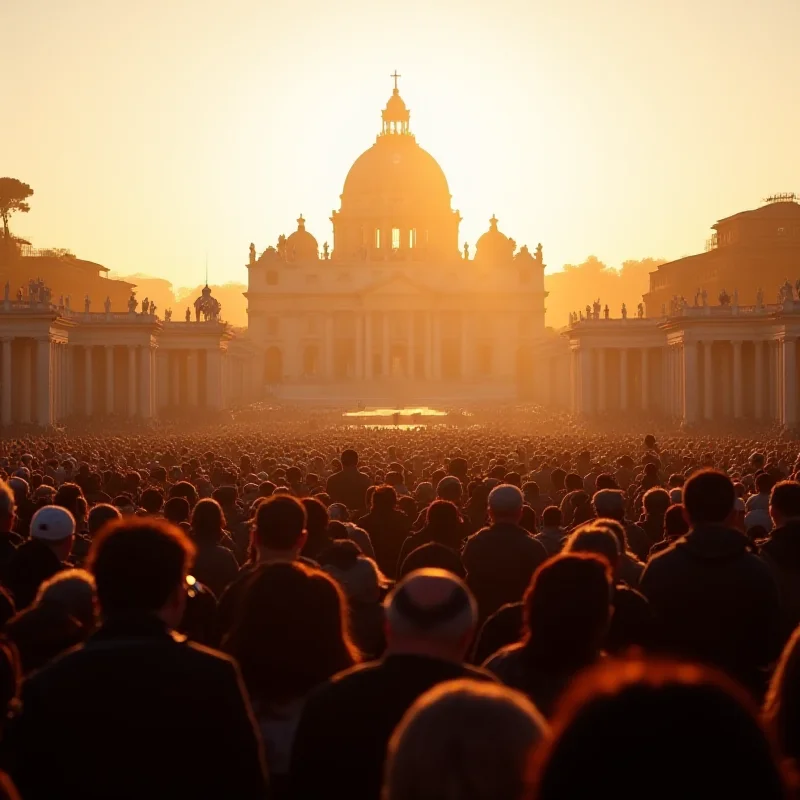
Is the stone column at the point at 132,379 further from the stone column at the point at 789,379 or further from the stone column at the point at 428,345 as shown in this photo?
the stone column at the point at 428,345

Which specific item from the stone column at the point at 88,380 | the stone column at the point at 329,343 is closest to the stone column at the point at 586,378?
the stone column at the point at 88,380

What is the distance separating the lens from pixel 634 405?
11119 cm

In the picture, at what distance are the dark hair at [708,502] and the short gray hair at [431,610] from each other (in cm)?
477

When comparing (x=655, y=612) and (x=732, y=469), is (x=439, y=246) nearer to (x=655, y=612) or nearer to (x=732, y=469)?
(x=732, y=469)

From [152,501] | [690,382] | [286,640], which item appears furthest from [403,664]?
[690,382]

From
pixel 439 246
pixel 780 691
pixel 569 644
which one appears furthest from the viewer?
pixel 439 246

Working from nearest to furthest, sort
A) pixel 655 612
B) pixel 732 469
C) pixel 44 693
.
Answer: pixel 44 693
pixel 655 612
pixel 732 469

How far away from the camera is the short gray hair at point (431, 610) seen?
695 cm

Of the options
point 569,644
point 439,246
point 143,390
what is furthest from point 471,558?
point 439,246

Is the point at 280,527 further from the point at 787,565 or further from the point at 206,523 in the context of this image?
the point at 787,565

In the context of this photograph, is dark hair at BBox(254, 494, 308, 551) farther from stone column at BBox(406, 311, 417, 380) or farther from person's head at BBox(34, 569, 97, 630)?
stone column at BBox(406, 311, 417, 380)

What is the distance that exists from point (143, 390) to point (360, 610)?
91723 millimetres

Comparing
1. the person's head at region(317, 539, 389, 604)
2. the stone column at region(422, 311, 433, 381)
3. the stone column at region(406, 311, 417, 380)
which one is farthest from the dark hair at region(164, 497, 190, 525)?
the stone column at region(422, 311, 433, 381)

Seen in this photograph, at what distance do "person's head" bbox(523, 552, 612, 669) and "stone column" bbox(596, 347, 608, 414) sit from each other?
10316 cm
